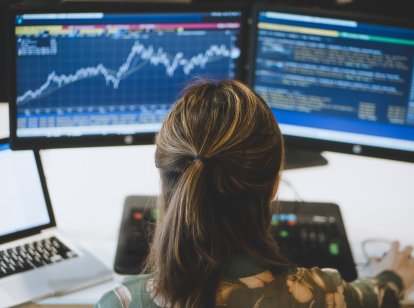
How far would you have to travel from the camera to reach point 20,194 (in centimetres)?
135

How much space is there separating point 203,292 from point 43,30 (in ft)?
2.34

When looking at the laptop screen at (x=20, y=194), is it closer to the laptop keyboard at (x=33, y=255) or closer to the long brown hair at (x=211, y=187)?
the laptop keyboard at (x=33, y=255)

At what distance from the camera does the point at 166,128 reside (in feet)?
3.18

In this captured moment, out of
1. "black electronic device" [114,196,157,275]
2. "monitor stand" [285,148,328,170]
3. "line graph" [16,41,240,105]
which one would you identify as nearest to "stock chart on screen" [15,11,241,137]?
"line graph" [16,41,240,105]

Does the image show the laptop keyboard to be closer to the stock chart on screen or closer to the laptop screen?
the laptop screen

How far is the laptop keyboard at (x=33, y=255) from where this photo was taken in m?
1.28

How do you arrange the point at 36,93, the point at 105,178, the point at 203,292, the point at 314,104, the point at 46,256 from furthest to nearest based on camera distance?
the point at 105,178 → the point at 314,104 → the point at 36,93 → the point at 46,256 → the point at 203,292

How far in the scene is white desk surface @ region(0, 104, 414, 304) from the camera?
148 cm

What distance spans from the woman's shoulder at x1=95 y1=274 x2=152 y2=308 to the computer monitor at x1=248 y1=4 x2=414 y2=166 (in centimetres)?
71

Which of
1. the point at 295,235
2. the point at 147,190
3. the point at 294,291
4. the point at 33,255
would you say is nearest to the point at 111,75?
the point at 147,190

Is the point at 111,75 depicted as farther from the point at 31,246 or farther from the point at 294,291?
the point at 294,291

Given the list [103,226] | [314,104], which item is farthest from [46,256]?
[314,104]

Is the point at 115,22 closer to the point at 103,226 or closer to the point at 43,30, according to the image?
the point at 43,30

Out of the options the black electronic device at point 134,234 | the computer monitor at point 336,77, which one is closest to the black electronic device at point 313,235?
the computer monitor at point 336,77
